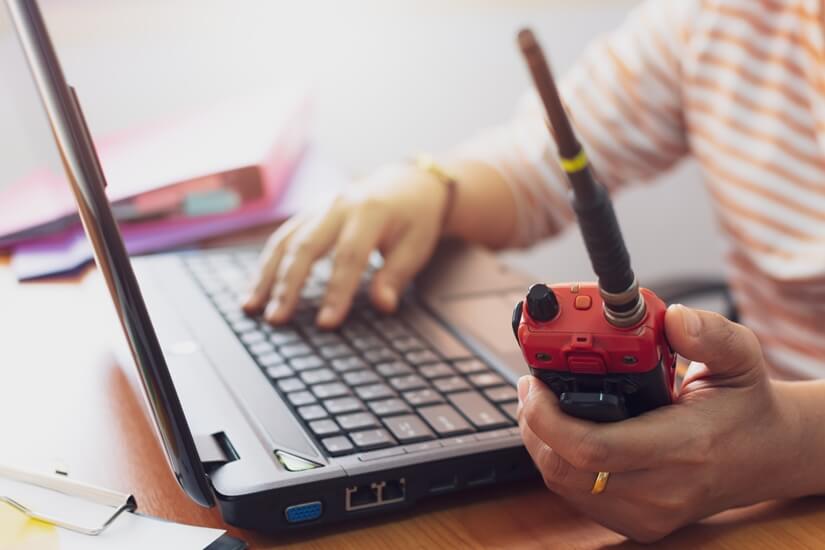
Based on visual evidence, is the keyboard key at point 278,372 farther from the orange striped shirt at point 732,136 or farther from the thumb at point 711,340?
the orange striped shirt at point 732,136

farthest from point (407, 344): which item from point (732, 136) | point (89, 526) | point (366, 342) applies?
point (732, 136)

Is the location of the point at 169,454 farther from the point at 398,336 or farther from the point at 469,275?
the point at 469,275

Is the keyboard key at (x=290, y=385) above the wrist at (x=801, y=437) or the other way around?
above

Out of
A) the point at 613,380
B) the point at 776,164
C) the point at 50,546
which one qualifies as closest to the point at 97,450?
the point at 50,546

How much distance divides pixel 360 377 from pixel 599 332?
0.69ft

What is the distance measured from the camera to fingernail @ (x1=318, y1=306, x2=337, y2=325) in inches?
23.8

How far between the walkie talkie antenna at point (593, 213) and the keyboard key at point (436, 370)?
8.1 inches

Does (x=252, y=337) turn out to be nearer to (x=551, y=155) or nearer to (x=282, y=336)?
(x=282, y=336)

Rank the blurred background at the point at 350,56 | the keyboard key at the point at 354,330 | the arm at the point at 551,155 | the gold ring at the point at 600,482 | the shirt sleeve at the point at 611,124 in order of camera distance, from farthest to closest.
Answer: the blurred background at the point at 350,56
the shirt sleeve at the point at 611,124
the arm at the point at 551,155
the keyboard key at the point at 354,330
the gold ring at the point at 600,482

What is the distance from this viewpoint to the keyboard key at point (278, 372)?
1.71 ft

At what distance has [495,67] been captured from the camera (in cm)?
134

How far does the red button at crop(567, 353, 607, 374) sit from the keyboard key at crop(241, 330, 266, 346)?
0.90ft

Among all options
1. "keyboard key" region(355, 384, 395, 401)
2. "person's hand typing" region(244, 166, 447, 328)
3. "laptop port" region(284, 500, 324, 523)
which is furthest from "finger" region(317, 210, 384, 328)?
"laptop port" region(284, 500, 324, 523)

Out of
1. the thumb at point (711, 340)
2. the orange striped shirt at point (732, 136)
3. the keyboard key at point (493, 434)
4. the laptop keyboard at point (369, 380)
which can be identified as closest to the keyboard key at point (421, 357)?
the laptop keyboard at point (369, 380)
